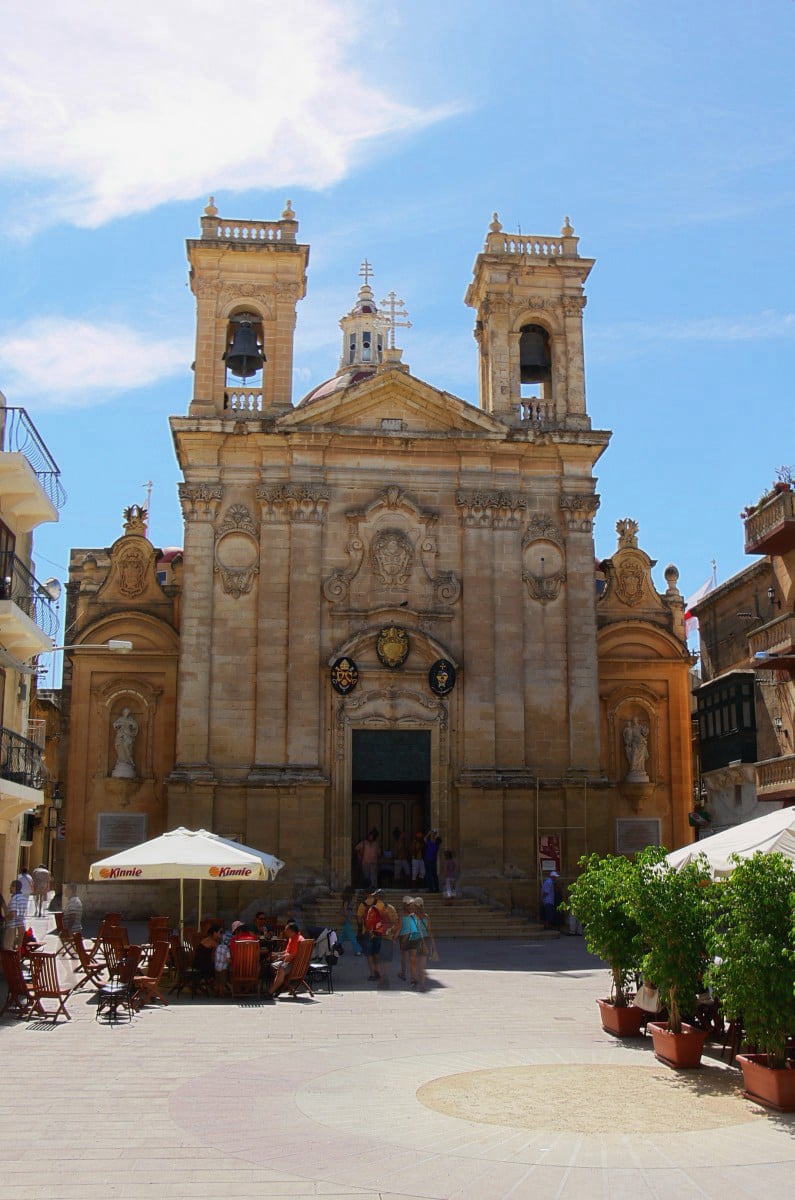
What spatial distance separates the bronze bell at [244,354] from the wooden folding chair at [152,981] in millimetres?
19470

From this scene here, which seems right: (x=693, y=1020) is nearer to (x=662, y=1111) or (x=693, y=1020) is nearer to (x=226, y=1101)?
(x=662, y=1111)

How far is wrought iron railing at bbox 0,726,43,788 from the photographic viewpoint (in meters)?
24.7

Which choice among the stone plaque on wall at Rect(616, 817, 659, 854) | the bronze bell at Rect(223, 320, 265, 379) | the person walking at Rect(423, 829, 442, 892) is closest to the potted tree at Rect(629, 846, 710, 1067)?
the person walking at Rect(423, 829, 442, 892)

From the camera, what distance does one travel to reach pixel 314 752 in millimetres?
32250

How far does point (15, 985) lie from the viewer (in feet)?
56.7

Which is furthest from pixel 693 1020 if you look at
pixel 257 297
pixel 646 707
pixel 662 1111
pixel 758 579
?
pixel 257 297

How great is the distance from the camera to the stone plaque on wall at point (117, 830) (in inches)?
1318

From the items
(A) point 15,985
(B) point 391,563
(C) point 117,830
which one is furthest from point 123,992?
(B) point 391,563

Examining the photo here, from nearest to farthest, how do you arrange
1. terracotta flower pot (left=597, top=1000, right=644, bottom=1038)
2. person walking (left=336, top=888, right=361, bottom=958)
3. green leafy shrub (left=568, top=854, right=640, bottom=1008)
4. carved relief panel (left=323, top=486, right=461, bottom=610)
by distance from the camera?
green leafy shrub (left=568, top=854, right=640, bottom=1008)
terracotta flower pot (left=597, top=1000, right=644, bottom=1038)
person walking (left=336, top=888, right=361, bottom=958)
carved relief panel (left=323, top=486, right=461, bottom=610)

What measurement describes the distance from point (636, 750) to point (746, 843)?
64.9 ft

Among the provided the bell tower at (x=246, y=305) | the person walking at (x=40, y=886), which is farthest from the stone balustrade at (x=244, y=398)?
the person walking at (x=40, y=886)

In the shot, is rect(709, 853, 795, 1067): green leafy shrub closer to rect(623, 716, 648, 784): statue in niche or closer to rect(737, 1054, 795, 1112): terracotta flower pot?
rect(737, 1054, 795, 1112): terracotta flower pot

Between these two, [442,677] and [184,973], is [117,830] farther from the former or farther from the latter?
[184,973]

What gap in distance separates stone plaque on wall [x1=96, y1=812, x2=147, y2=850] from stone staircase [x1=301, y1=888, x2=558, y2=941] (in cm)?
595
